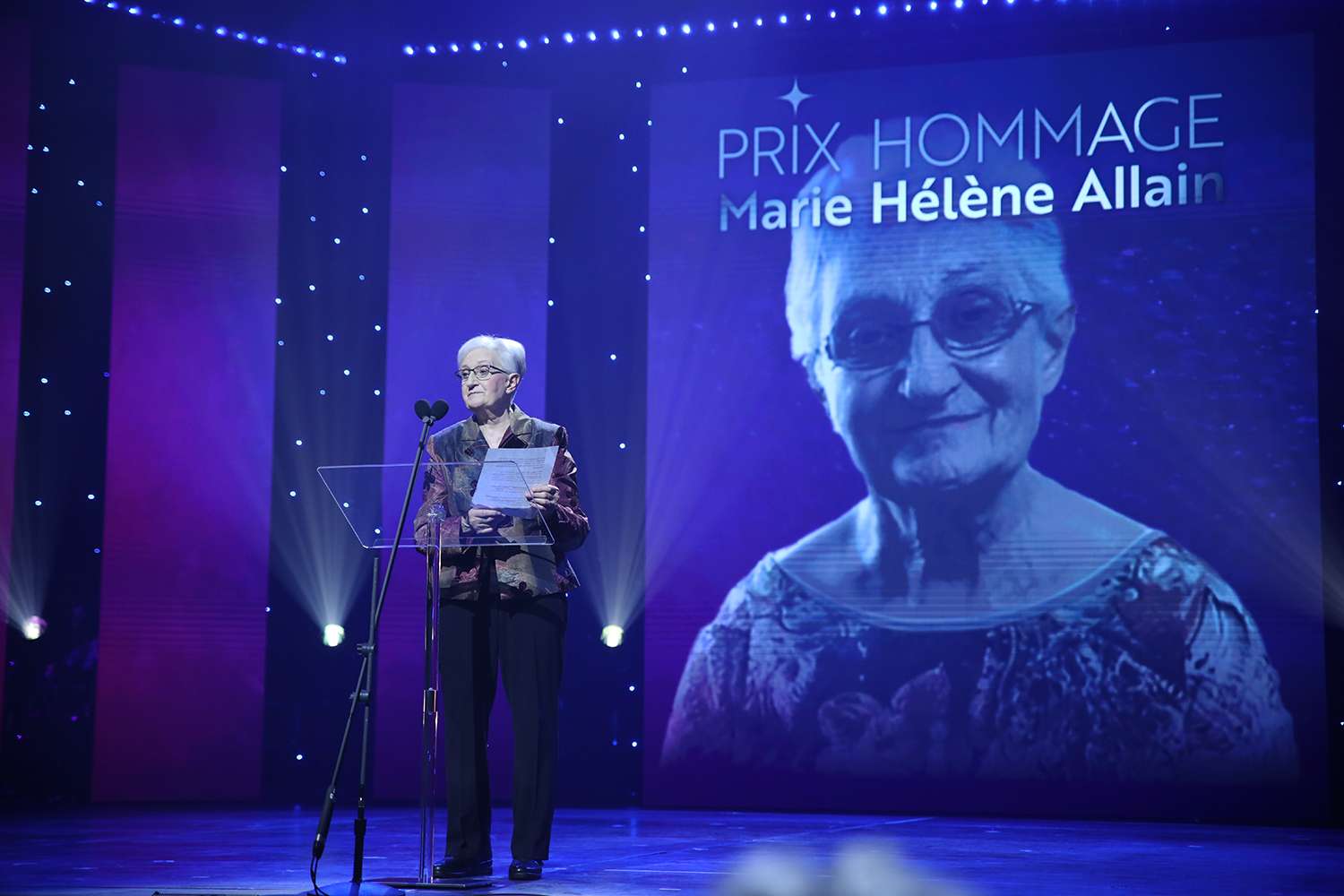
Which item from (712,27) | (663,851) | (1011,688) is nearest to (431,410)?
(663,851)

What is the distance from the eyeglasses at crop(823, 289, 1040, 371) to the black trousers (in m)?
3.73

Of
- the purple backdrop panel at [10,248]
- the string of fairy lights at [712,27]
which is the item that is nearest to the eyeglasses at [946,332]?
the string of fairy lights at [712,27]

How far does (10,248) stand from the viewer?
746 centimetres

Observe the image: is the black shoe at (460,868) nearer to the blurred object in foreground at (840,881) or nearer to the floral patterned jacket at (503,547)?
the floral patterned jacket at (503,547)

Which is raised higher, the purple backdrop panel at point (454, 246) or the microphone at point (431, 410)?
the purple backdrop panel at point (454, 246)

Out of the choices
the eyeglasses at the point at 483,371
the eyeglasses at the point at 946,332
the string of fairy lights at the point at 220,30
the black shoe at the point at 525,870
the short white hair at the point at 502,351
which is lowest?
the black shoe at the point at 525,870

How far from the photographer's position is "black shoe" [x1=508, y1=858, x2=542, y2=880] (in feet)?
13.4

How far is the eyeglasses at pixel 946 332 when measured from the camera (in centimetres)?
748

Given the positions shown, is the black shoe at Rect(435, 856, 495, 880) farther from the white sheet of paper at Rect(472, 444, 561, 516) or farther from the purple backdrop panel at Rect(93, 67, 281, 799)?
the purple backdrop panel at Rect(93, 67, 281, 799)

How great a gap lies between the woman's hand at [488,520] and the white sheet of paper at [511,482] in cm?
4

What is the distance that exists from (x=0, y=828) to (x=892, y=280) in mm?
4504

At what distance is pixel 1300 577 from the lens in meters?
7.05

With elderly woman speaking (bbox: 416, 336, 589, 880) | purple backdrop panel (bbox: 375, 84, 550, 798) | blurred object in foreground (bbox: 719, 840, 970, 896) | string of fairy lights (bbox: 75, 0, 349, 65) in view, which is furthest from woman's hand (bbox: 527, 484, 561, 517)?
string of fairy lights (bbox: 75, 0, 349, 65)

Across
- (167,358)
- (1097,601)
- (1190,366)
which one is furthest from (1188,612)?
(167,358)
